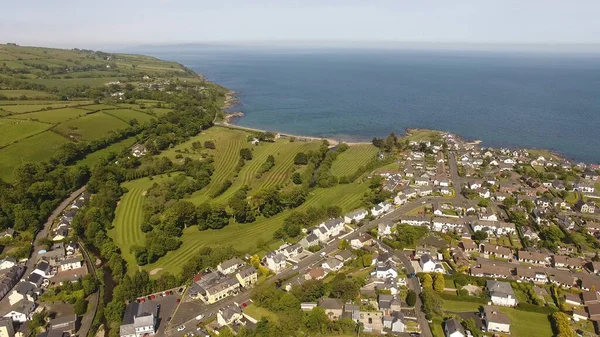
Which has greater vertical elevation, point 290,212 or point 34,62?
point 34,62

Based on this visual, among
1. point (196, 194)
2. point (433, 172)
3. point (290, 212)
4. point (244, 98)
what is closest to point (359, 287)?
point (290, 212)

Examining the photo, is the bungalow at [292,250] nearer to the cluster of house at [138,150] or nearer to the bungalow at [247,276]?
the bungalow at [247,276]

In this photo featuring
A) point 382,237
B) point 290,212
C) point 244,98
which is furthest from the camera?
point 244,98

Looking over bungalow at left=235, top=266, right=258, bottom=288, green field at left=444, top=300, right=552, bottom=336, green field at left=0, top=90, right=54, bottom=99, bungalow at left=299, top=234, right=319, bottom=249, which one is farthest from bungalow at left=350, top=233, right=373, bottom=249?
green field at left=0, top=90, right=54, bottom=99

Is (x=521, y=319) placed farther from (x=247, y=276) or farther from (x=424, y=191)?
(x=424, y=191)

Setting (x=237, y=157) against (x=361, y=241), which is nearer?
(x=361, y=241)

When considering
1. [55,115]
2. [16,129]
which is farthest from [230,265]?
[55,115]

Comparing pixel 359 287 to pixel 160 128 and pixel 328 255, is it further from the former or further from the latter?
pixel 160 128
